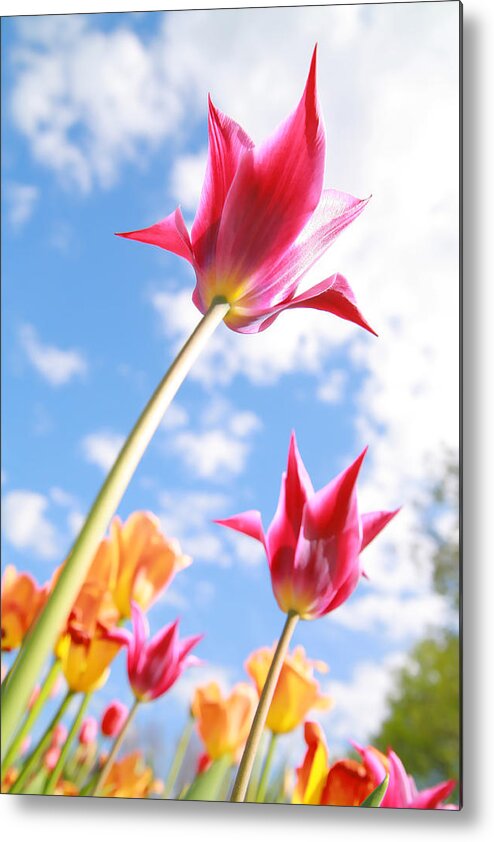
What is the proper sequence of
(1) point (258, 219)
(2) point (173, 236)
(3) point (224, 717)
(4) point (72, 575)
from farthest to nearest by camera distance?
(3) point (224, 717)
(2) point (173, 236)
(1) point (258, 219)
(4) point (72, 575)

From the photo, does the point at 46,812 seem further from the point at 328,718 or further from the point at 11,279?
the point at 11,279

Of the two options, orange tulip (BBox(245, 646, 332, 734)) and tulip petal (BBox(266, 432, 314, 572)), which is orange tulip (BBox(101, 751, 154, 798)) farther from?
tulip petal (BBox(266, 432, 314, 572))

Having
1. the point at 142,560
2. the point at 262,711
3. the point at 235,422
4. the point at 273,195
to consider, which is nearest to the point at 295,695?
the point at 262,711

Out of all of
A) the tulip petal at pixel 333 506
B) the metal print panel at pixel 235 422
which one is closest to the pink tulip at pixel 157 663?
the metal print panel at pixel 235 422

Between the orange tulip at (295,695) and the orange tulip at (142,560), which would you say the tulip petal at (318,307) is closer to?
the orange tulip at (142,560)

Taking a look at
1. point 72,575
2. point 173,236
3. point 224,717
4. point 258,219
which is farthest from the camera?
point 224,717

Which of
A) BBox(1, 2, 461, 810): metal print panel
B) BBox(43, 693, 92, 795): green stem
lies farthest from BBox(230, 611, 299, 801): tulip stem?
BBox(43, 693, 92, 795): green stem

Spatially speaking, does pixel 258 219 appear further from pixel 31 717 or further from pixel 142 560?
pixel 31 717
